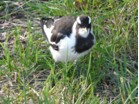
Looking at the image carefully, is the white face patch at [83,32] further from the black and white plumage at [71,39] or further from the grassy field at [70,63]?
the grassy field at [70,63]

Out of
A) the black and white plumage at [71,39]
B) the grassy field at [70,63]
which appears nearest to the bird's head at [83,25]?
the black and white plumage at [71,39]

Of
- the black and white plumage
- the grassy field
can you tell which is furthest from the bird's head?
the grassy field

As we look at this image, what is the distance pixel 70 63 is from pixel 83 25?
0.79ft

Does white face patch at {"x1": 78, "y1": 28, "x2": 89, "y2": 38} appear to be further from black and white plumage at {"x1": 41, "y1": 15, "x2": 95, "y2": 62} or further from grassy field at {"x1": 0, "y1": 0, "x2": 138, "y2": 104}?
grassy field at {"x1": 0, "y1": 0, "x2": 138, "y2": 104}

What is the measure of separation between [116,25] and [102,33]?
93 mm

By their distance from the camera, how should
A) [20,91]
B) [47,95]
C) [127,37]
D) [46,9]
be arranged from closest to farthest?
[47,95] < [20,91] < [127,37] < [46,9]

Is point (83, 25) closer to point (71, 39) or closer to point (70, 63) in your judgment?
point (71, 39)

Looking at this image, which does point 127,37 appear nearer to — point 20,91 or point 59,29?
point 59,29

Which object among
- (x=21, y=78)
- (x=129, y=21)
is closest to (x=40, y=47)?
(x=21, y=78)

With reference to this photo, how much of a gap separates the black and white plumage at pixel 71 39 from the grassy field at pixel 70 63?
6 centimetres

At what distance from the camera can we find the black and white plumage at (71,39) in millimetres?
2875

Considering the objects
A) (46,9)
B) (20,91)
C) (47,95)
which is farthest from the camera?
(46,9)

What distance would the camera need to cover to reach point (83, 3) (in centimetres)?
350

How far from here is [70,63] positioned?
3.00 m
